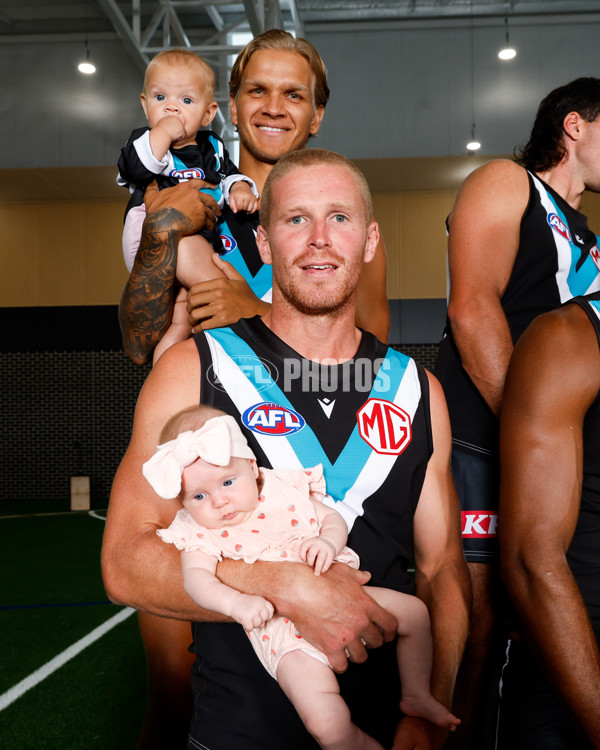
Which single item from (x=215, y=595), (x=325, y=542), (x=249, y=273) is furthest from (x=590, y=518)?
(x=249, y=273)

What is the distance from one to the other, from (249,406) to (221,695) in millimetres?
630

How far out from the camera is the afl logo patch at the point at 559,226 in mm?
2348

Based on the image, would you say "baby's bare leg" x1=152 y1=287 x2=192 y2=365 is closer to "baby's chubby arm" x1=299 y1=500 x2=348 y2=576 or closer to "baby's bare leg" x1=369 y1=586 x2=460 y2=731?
"baby's chubby arm" x1=299 y1=500 x2=348 y2=576

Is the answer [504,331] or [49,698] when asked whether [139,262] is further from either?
[49,698]

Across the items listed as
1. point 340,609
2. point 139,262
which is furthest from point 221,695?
point 139,262

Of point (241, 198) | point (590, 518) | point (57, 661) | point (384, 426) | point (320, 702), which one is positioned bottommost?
point (57, 661)

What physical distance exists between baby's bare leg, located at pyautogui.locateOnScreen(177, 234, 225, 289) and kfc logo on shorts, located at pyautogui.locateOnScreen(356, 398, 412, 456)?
2.51 ft

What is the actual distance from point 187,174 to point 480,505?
5.10 feet

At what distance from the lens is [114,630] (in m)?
4.82

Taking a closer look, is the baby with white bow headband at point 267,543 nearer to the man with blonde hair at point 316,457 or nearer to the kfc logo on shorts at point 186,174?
the man with blonde hair at point 316,457

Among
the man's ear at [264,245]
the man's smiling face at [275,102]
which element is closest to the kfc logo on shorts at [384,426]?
the man's ear at [264,245]

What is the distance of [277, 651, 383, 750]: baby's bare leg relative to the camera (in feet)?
4.31

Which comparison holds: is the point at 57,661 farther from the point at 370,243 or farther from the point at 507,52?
the point at 507,52

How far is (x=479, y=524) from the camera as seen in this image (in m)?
2.35
